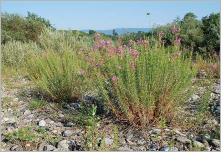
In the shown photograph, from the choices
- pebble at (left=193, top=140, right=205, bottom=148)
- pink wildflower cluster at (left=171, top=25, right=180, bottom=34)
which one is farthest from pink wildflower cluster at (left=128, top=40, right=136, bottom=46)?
pebble at (left=193, top=140, right=205, bottom=148)

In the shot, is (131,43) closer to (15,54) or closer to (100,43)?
(100,43)

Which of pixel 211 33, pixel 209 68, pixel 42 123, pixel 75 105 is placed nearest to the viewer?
pixel 42 123

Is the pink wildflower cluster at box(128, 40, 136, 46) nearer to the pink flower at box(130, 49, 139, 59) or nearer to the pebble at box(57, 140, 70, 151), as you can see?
the pink flower at box(130, 49, 139, 59)

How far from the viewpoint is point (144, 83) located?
483cm

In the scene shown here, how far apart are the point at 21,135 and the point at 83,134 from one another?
24.5 inches

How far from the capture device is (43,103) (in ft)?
20.2

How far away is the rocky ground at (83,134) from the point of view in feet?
14.6

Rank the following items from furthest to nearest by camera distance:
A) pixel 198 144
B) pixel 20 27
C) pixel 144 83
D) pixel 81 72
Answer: pixel 20 27, pixel 81 72, pixel 144 83, pixel 198 144

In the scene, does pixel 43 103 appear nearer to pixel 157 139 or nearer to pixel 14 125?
pixel 14 125

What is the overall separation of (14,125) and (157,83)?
5.50ft

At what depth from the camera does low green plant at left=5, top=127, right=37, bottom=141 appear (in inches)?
182

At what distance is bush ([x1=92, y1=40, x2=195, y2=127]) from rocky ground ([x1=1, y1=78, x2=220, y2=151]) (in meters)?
0.18

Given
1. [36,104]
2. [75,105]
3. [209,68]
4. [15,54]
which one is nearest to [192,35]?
[15,54]

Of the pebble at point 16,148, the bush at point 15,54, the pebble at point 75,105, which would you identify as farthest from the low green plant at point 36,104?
the bush at point 15,54
